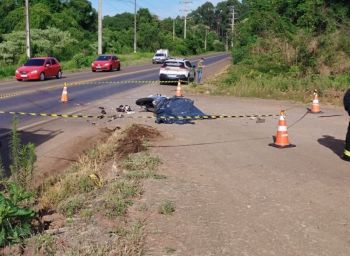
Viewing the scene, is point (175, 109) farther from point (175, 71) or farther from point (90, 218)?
point (175, 71)

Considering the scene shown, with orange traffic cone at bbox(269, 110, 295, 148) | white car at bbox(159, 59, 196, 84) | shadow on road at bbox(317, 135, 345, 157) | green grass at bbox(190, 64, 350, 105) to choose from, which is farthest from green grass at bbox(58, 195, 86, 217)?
white car at bbox(159, 59, 196, 84)

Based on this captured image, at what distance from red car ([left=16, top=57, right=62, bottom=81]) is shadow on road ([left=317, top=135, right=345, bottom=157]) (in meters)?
22.6

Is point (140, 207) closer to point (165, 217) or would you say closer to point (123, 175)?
point (165, 217)

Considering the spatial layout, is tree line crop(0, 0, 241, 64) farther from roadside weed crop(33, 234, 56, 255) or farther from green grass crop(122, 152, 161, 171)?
roadside weed crop(33, 234, 56, 255)

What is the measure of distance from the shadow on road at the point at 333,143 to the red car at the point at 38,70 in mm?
22552

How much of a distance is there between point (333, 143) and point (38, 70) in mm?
23359

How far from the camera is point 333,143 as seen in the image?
12.0 meters

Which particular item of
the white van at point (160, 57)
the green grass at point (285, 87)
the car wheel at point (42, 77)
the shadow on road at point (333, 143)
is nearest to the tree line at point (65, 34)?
the white van at point (160, 57)

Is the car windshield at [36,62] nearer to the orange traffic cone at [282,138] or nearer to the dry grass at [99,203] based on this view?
the dry grass at [99,203]

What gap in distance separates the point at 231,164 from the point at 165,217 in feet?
11.1

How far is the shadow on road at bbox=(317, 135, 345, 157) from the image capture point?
11.1 metres

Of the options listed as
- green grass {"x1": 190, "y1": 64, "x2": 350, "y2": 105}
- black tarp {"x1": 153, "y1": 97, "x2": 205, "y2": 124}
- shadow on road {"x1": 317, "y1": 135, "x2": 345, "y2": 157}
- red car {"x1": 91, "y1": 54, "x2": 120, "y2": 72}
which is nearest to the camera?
shadow on road {"x1": 317, "y1": 135, "x2": 345, "y2": 157}

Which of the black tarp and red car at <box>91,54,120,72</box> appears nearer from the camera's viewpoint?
the black tarp

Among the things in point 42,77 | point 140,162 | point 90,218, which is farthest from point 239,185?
point 42,77
